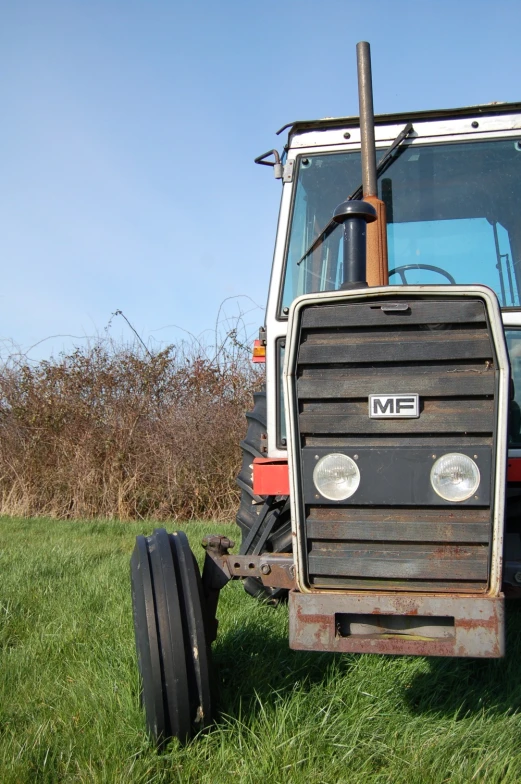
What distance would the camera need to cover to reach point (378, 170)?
3.48m

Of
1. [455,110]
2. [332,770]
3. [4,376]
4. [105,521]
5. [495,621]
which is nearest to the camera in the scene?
[495,621]

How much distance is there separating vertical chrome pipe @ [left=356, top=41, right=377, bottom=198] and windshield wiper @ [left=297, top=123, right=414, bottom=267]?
0.82 ft

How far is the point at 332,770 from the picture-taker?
7.55ft

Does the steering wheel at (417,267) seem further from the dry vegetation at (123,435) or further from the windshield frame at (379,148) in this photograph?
the dry vegetation at (123,435)

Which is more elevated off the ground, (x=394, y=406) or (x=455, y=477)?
(x=394, y=406)

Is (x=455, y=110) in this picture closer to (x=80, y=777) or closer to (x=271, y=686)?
(x=271, y=686)

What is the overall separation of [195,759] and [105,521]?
5403 mm

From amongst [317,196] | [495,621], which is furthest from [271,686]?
[317,196]

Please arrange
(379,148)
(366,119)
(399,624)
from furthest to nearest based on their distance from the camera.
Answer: (379,148)
(366,119)
(399,624)

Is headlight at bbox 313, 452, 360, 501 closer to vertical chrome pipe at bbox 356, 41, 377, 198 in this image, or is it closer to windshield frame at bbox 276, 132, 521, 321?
windshield frame at bbox 276, 132, 521, 321

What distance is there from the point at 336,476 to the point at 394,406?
0.29 meters

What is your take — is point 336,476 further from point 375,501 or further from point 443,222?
point 443,222

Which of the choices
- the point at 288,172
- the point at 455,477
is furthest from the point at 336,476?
the point at 288,172

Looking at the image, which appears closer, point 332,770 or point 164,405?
point 332,770
